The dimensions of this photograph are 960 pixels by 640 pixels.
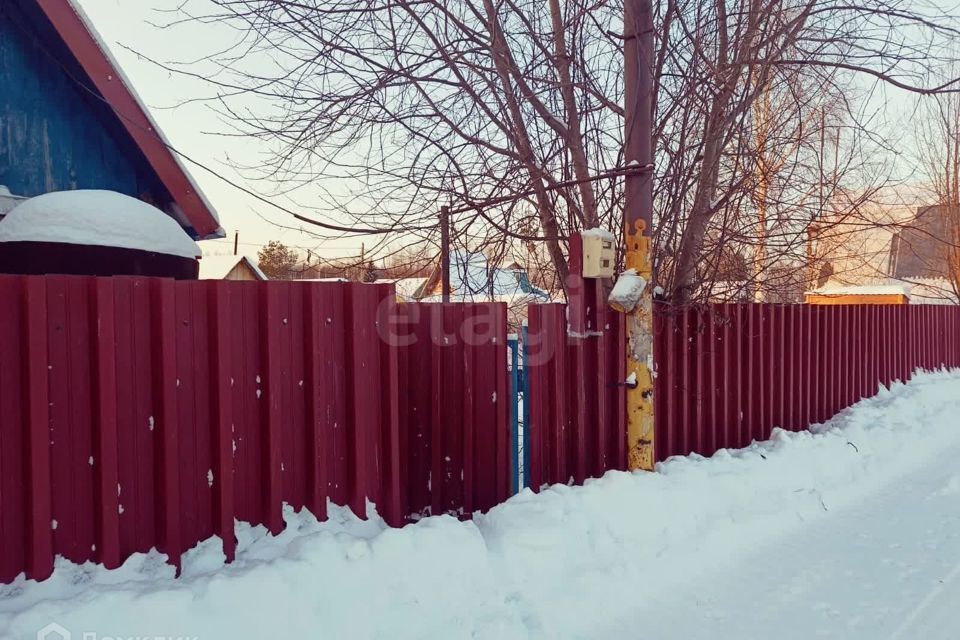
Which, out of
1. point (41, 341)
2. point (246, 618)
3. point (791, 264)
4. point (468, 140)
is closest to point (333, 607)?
point (246, 618)

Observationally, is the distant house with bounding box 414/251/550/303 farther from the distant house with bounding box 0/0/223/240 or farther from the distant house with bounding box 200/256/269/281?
the distant house with bounding box 200/256/269/281

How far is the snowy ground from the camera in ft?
8.57

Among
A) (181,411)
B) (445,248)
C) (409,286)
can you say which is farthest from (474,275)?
(181,411)

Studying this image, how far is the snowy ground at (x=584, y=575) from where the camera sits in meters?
2.61

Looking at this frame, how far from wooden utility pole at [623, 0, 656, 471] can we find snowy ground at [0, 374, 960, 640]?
1.40 feet

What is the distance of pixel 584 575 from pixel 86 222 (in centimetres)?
401

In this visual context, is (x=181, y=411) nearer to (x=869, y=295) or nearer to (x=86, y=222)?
(x=86, y=222)

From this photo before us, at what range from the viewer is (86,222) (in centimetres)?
416

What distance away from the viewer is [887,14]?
5.02 meters

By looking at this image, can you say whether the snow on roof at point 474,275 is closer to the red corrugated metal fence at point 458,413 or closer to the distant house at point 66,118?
the red corrugated metal fence at point 458,413

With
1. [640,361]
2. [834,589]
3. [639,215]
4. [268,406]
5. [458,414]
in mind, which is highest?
[639,215]

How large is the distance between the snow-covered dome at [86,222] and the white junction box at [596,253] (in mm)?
3143

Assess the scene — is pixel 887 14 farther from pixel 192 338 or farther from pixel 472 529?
pixel 192 338

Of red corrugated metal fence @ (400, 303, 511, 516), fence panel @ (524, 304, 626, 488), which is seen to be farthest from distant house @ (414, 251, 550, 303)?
red corrugated metal fence @ (400, 303, 511, 516)
